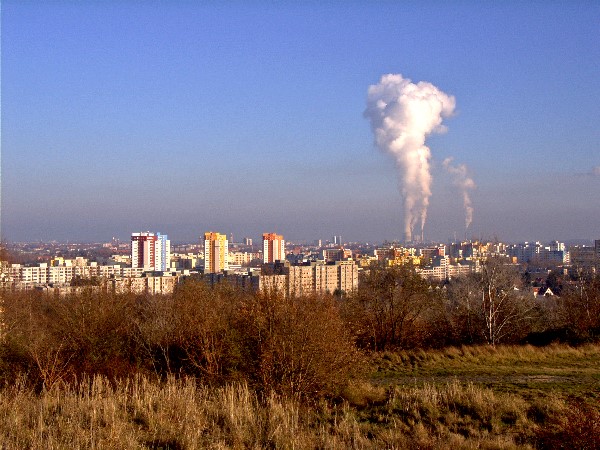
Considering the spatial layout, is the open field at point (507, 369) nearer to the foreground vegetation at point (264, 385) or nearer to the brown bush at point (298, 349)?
the foreground vegetation at point (264, 385)

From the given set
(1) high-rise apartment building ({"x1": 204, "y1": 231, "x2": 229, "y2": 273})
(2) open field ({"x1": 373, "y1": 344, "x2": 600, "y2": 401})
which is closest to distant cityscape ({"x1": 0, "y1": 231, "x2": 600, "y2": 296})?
(1) high-rise apartment building ({"x1": 204, "y1": 231, "x2": 229, "y2": 273})

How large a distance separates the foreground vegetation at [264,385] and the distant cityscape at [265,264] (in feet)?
4.56

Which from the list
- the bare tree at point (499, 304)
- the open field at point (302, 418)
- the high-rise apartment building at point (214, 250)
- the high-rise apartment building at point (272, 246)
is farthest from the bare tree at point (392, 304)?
the high-rise apartment building at point (272, 246)

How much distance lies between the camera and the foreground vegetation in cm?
927

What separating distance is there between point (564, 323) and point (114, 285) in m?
19.3

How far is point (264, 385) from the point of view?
12.5m

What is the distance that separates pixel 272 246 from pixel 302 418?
5330 inches

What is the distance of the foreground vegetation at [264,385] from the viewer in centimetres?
927

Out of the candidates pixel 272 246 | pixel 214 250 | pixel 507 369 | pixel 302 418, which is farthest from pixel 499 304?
pixel 272 246

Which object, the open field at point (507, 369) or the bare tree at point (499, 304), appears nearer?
the open field at point (507, 369)

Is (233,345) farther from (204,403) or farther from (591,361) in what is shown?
(591,361)

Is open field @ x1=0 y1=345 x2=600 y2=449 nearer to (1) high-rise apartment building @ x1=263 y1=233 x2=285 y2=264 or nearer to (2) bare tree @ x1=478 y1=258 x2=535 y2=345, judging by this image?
(2) bare tree @ x1=478 y1=258 x2=535 y2=345

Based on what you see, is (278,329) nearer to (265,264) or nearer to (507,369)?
(507,369)

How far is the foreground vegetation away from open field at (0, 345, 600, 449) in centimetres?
4
